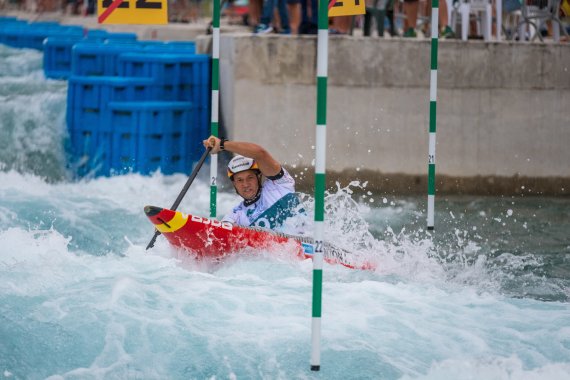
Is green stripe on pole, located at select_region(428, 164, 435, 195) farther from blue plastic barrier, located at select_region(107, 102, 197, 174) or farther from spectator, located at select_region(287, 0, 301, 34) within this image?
blue plastic barrier, located at select_region(107, 102, 197, 174)

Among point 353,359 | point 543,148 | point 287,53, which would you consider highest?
point 287,53

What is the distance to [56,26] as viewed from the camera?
1933 centimetres

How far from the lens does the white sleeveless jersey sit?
27.0 ft

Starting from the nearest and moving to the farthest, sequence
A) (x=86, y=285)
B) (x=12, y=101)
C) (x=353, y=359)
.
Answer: (x=353, y=359)
(x=86, y=285)
(x=12, y=101)

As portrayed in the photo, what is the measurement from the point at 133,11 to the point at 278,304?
2.79 meters

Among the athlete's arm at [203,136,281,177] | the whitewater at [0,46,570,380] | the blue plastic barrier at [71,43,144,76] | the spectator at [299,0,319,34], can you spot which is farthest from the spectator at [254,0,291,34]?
the athlete's arm at [203,136,281,177]

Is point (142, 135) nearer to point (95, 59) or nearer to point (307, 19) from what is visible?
point (95, 59)

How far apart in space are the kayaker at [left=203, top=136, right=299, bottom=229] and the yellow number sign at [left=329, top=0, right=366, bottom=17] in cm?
162

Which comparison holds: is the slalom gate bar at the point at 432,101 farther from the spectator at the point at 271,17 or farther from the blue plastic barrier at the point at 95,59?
the blue plastic barrier at the point at 95,59

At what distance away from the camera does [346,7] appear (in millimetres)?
9172

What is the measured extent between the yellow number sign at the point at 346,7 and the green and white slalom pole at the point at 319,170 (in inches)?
133

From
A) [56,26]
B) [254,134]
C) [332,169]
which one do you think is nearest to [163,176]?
[254,134]

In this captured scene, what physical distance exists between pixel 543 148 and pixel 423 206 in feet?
5.41

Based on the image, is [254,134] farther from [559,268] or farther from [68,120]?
[559,268]
